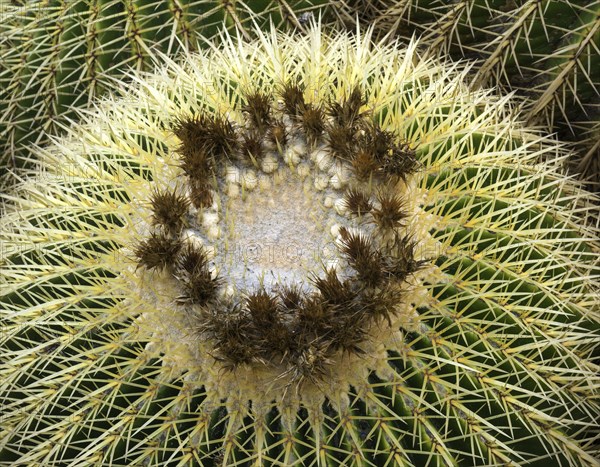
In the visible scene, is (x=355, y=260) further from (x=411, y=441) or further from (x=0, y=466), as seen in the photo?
(x=0, y=466)

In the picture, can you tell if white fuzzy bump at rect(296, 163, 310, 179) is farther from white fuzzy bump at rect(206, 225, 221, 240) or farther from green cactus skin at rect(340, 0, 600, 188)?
green cactus skin at rect(340, 0, 600, 188)

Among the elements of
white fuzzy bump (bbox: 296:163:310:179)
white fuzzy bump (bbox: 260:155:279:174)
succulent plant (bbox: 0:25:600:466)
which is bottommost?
succulent plant (bbox: 0:25:600:466)

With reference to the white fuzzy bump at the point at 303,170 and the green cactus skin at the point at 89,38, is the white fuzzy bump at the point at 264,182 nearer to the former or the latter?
the white fuzzy bump at the point at 303,170

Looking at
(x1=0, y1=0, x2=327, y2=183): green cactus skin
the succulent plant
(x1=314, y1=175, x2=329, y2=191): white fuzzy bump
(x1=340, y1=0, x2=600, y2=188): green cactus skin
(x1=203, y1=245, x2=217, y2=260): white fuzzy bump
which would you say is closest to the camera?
the succulent plant

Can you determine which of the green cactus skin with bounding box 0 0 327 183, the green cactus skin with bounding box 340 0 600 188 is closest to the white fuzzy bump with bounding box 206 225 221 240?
the green cactus skin with bounding box 0 0 327 183

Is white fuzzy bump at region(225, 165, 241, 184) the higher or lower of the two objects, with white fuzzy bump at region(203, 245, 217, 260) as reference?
higher

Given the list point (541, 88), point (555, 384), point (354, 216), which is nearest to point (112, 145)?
point (354, 216)

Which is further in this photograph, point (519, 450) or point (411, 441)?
point (519, 450)
